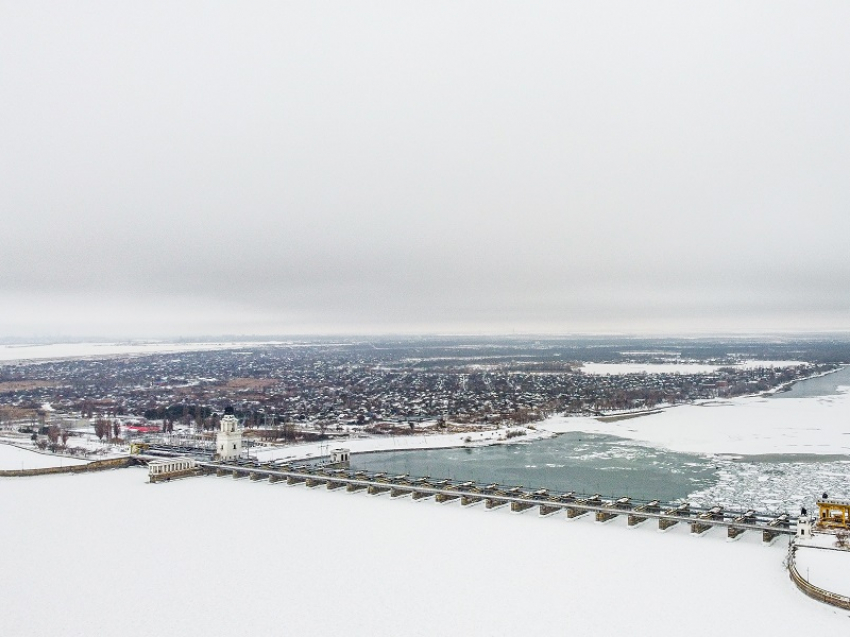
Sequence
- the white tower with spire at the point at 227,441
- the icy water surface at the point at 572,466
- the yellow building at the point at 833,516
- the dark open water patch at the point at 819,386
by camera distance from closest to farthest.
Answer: the yellow building at the point at 833,516 < the icy water surface at the point at 572,466 < the white tower with spire at the point at 227,441 < the dark open water patch at the point at 819,386

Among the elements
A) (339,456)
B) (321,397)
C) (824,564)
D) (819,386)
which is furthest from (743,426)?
(321,397)

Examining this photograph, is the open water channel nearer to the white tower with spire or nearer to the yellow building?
the yellow building

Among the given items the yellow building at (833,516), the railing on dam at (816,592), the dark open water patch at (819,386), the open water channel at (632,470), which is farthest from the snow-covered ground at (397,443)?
the dark open water patch at (819,386)

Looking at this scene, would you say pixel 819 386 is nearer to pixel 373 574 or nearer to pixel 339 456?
pixel 339 456

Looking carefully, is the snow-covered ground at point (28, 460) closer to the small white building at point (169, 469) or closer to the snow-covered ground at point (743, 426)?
the small white building at point (169, 469)

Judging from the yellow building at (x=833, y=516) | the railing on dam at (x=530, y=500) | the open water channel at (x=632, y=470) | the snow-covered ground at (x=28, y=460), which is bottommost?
the open water channel at (x=632, y=470)

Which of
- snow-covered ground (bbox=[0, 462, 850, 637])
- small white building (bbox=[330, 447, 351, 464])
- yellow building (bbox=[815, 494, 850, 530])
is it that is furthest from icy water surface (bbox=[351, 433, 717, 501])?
snow-covered ground (bbox=[0, 462, 850, 637])
